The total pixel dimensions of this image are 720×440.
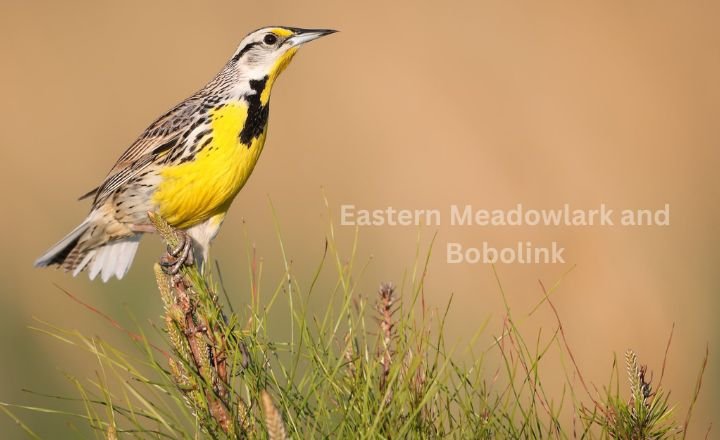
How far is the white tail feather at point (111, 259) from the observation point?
6.26 feet

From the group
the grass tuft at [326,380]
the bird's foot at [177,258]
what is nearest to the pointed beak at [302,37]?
the bird's foot at [177,258]

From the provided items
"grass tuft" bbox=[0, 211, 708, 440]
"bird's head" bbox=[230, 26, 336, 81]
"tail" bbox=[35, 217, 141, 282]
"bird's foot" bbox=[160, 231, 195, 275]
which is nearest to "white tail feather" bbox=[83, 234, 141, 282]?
"tail" bbox=[35, 217, 141, 282]

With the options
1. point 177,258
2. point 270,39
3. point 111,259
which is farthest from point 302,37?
point 177,258

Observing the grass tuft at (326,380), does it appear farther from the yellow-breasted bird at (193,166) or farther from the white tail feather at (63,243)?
the white tail feather at (63,243)

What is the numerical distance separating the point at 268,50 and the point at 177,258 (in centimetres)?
78

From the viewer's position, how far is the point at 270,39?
1.84 meters

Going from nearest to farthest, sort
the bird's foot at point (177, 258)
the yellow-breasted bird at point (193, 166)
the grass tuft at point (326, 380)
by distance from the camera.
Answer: the grass tuft at point (326, 380), the bird's foot at point (177, 258), the yellow-breasted bird at point (193, 166)

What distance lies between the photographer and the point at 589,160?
10.6 feet

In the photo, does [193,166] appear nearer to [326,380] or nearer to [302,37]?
[302,37]

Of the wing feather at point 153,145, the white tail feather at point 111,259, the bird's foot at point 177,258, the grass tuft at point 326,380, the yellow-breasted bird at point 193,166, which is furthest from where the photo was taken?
the white tail feather at point 111,259

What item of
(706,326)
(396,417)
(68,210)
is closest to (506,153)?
(706,326)

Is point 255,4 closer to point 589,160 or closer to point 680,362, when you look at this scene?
point 589,160

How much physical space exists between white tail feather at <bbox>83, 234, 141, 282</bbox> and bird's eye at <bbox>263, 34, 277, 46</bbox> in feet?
1.31

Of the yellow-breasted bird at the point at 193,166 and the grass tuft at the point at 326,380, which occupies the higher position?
the yellow-breasted bird at the point at 193,166
